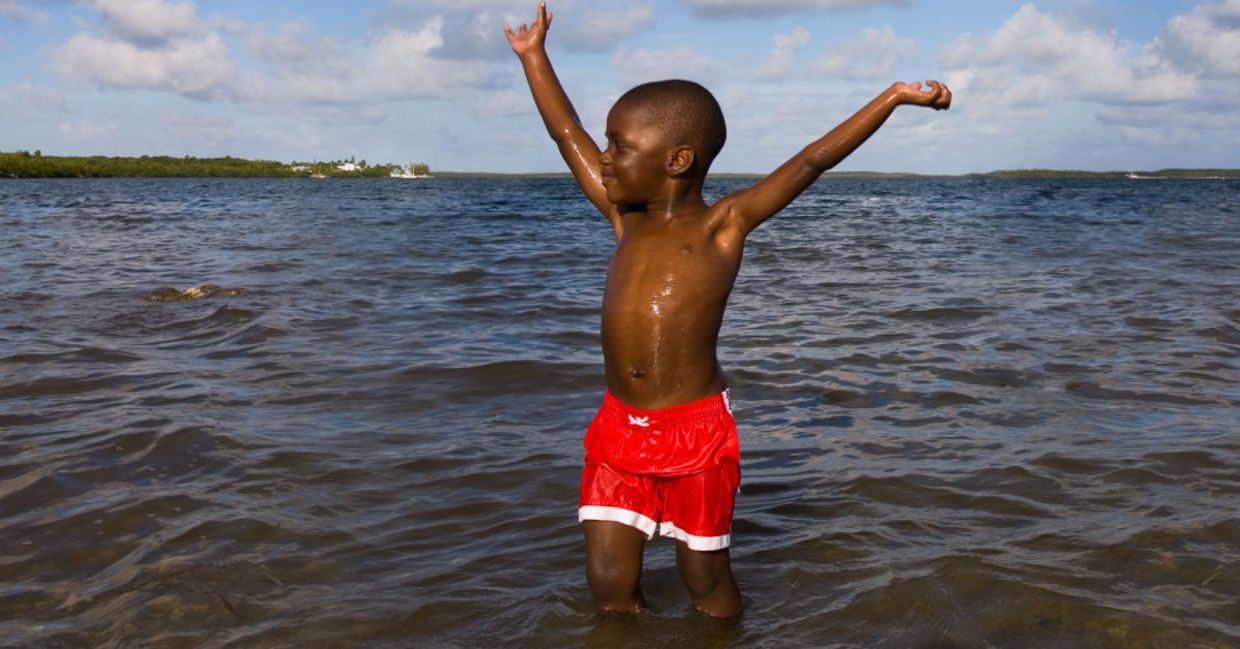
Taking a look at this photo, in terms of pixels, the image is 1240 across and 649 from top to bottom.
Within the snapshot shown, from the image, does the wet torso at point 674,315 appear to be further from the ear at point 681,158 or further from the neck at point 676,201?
the ear at point 681,158

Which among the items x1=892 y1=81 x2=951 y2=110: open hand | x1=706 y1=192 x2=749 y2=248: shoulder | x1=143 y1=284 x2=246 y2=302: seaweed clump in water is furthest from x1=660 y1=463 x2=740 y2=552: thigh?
x1=143 y1=284 x2=246 y2=302: seaweed clump in water

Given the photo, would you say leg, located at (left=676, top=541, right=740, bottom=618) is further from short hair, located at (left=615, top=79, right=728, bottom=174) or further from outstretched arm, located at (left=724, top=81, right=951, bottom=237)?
short hair, located at (left=615, top=79, right=728, bottom=174)

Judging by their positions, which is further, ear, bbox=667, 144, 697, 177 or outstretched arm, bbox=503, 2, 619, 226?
outstretched arm, bbox=503, 2, 619, 226

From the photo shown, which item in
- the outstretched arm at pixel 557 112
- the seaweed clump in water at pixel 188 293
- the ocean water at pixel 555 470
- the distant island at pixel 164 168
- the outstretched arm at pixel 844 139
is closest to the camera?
the outstretched arm at pixel 844 139

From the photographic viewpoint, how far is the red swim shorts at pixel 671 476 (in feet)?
9.76

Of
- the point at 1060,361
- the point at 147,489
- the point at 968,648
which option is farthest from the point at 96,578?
the point at 1060,361

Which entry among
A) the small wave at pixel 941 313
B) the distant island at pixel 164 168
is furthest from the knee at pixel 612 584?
the distant island at pixel 164 168

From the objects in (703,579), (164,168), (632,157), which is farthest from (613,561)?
(164,168)

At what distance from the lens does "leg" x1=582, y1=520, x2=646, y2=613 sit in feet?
9.86

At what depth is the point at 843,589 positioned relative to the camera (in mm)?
3451

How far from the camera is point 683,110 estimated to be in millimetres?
2990

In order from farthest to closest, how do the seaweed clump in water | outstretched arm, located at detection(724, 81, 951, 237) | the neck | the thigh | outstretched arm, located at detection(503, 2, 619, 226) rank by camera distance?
1. the seaweed clump in water
2. outstretched arm, located at detection(503, 2, 619, 226)
3. the neck
4. the thigh
5. outstretched arm, located at detection(724, 81, 951, 237)

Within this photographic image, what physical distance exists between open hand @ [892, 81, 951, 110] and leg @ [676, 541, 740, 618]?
146cm

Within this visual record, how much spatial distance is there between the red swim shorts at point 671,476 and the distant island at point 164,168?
269 feet
